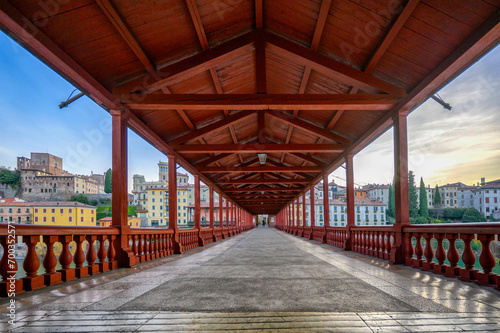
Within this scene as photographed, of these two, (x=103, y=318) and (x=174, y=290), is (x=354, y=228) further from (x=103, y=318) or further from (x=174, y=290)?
(x=103, y=318)

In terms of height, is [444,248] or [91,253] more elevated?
[91,253]

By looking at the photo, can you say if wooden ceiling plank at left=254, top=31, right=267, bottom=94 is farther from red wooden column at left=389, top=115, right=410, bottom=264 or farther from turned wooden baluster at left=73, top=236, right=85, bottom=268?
turned wooden baluster at left=73, top=236, right=85, bottom=268

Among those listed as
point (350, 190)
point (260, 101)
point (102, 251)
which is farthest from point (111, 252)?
point (350, 190)

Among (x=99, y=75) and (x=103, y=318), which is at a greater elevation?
(x=99, y=75)

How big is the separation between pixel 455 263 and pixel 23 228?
5.68 metres

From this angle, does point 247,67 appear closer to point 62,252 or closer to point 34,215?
point 62,252

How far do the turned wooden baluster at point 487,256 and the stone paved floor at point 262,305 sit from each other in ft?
1.14

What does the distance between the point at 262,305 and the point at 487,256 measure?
298 cm

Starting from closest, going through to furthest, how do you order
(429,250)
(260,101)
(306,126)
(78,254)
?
(78,254), (429,250), (260,101), (306,126)

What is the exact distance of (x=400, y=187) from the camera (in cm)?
557

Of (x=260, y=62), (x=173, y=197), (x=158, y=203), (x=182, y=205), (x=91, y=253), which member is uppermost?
(x=260, y=62)

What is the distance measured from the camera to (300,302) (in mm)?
2523

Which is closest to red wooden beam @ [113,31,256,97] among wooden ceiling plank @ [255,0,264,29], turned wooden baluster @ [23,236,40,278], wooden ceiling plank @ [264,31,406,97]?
wooden ceiling plank @ [255,0,264,29]

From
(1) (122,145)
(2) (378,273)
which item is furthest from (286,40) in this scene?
(2) (378,273)
